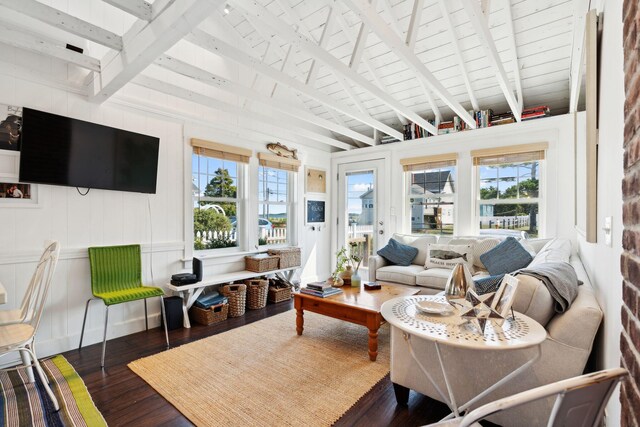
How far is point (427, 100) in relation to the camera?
449cm

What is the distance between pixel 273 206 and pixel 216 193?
0.96m

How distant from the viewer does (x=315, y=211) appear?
5355 mm

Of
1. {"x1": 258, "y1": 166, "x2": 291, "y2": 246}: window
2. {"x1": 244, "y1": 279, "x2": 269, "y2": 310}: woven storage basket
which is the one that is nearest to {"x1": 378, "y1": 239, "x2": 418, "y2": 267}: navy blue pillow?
{"x1": 258, "y1": 166, "x2": 291, "y2": 246}: window

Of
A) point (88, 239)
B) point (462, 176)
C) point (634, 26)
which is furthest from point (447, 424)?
point (462, 176)

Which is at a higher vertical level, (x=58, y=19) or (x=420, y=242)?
(x=58, y=19)

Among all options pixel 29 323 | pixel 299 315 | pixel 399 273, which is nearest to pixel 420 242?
pixel 399 273

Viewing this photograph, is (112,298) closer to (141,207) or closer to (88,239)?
(88,239)

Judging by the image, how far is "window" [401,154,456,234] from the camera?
460 cm

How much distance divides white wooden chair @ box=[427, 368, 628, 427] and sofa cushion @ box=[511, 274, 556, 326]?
924 mm

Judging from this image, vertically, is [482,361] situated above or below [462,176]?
below

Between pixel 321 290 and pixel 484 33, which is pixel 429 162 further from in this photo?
pixel 321 290

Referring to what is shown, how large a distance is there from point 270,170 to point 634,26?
4161 mm

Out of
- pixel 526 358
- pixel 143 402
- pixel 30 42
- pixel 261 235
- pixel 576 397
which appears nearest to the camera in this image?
pixel 576 397

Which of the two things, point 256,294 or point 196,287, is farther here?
point 256,294
